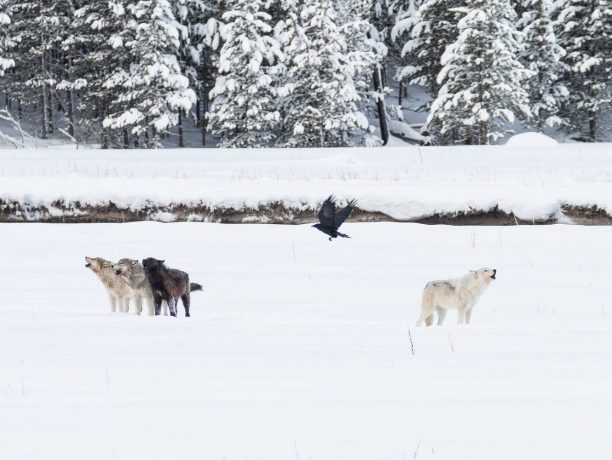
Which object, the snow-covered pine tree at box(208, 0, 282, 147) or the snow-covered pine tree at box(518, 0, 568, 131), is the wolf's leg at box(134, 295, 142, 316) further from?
the snow-covered pine tree at box(518, 0, 568, 131)

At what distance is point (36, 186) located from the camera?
14.7m

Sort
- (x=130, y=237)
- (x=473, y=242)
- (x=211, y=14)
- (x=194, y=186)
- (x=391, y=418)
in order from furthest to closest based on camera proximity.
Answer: (x=211, y=14), (x=194, y=186), (x=130, y=237), (x=473, y=242), (x=391, y=418)

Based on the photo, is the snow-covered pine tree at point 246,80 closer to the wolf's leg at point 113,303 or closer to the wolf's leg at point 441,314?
Answer: the wolf's leg at point 113,303

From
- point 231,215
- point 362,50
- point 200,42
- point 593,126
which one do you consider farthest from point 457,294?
point 200,42

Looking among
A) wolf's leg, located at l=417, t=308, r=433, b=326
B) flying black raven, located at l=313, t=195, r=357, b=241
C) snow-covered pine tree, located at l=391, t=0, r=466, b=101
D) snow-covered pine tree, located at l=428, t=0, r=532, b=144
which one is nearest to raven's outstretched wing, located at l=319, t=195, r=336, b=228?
flying black raven, located at l=313, t=195, r=357, b=241

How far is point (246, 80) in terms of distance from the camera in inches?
1375

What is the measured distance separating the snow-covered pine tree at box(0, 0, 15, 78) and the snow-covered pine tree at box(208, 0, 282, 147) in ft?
38.8

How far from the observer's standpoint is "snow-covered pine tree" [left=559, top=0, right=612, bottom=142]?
36.7m

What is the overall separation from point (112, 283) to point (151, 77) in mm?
29763

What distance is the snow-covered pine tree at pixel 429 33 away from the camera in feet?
125

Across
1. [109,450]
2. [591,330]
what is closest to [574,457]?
[109,450]

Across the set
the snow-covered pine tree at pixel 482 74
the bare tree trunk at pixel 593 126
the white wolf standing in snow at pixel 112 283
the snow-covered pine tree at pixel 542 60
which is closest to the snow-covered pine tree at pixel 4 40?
the snow-covered pine tree at pixel 482 74

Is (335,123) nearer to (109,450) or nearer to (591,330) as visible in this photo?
(591,330)

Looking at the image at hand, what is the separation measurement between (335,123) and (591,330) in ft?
96.4
